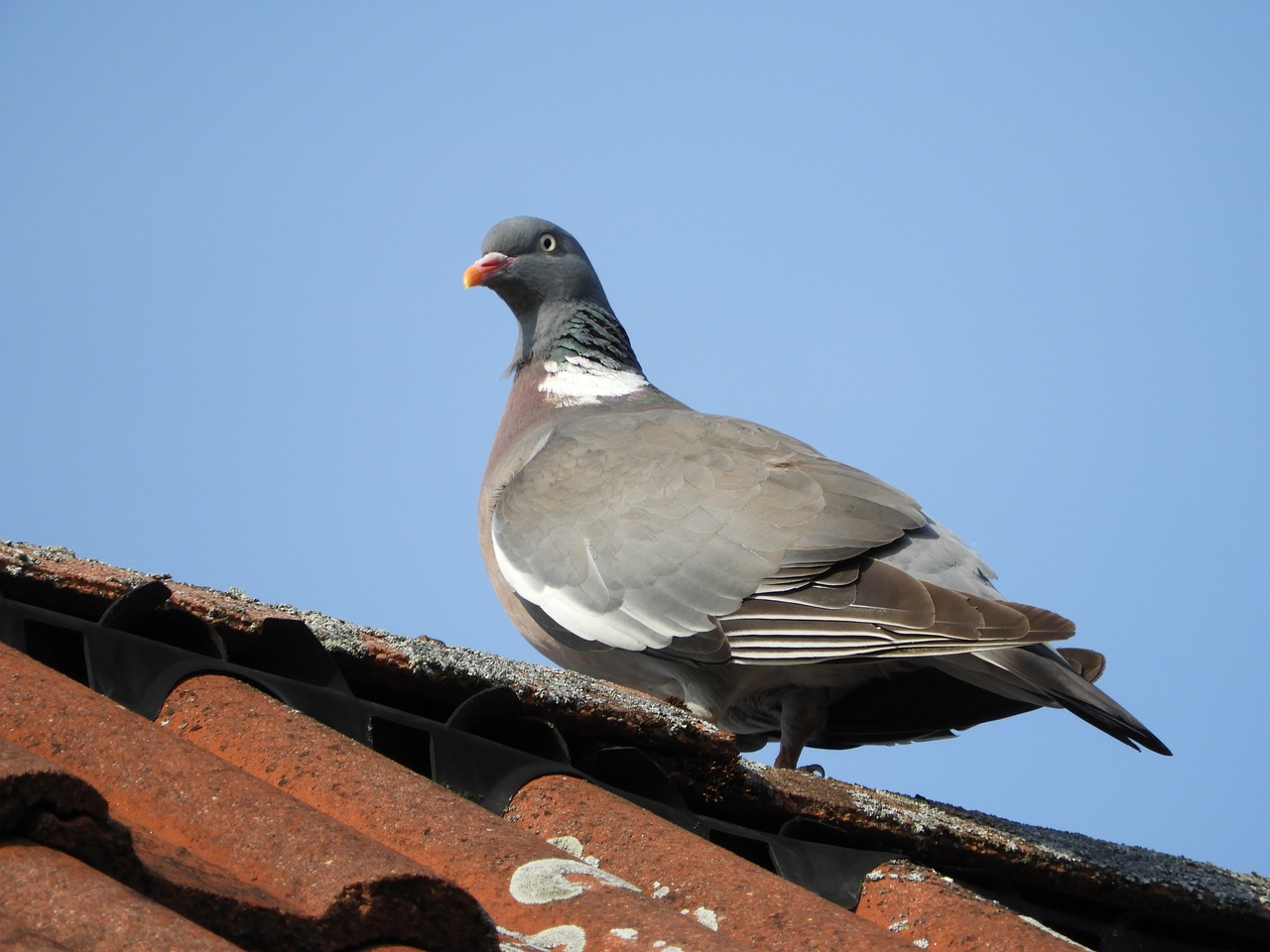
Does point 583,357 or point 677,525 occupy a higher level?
point 583,357

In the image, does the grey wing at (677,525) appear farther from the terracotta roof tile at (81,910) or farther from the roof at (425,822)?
the terracotta roof tile at (81,910)

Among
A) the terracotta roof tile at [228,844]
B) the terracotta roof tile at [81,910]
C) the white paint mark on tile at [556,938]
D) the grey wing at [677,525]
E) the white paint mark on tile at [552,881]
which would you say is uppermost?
the grey wing at [677,525]

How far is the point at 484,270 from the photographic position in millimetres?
6266

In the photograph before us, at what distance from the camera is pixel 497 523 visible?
472cm

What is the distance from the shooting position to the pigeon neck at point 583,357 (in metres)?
5.76

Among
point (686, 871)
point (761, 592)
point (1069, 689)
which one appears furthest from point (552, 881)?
point (761, 592)

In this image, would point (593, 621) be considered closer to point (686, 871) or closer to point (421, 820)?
point (686, 871)

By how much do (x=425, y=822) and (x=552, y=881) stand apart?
0.24 m

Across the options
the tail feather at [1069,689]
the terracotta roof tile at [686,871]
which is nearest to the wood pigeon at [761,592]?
the tail feather at [1069,689]

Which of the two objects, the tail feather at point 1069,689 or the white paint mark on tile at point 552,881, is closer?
the white paint mark on tile at point 552,881

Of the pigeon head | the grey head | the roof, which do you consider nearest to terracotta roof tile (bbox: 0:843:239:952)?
the roof

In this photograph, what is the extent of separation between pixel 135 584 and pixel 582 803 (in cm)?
90

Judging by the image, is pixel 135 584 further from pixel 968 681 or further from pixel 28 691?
pixel 968 681

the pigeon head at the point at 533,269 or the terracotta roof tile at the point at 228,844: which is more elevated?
the pigeon head at the point at 533,269
